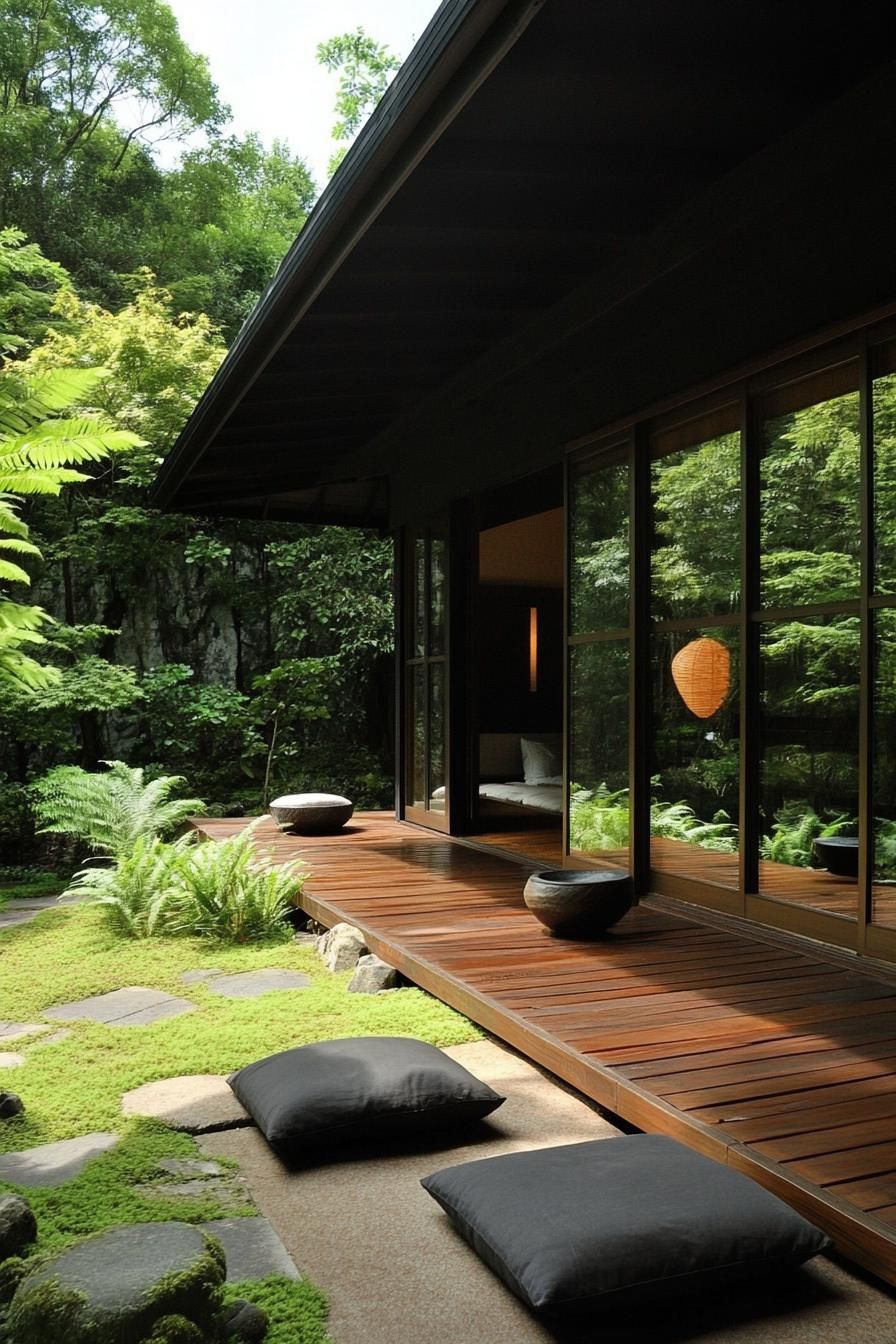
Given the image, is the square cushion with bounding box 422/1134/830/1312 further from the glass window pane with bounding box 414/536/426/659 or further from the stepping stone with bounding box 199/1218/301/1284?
the glass window pane with bounding box 414/536/426/659

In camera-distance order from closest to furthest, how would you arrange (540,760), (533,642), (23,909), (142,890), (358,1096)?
(358,1096) → (142,890) → (23,909) → (540,760) → (533,642)

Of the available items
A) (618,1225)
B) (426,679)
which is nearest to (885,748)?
(618,1225)

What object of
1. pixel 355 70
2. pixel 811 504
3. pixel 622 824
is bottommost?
pixel 622 824

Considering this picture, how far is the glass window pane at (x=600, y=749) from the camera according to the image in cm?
475

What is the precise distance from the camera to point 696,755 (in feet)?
14.1

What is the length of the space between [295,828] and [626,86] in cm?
538

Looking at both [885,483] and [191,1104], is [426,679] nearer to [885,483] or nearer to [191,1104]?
[885,483]

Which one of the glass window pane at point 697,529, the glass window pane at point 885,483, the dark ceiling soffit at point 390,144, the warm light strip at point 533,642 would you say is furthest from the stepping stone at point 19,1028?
the warm light strip at point 533,642

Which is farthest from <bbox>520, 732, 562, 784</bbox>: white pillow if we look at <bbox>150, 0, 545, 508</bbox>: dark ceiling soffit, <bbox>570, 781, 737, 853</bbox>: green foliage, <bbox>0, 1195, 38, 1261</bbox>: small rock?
<bbox>0, 1195, 38, 1261</bbox>: small rock

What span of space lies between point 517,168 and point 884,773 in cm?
220

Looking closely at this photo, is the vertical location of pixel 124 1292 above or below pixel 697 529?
below

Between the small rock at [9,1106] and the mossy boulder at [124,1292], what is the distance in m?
1.06

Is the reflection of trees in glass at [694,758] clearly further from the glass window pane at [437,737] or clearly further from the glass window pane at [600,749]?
the glass window pane at [437,737]

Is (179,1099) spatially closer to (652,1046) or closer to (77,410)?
(652,1046)
